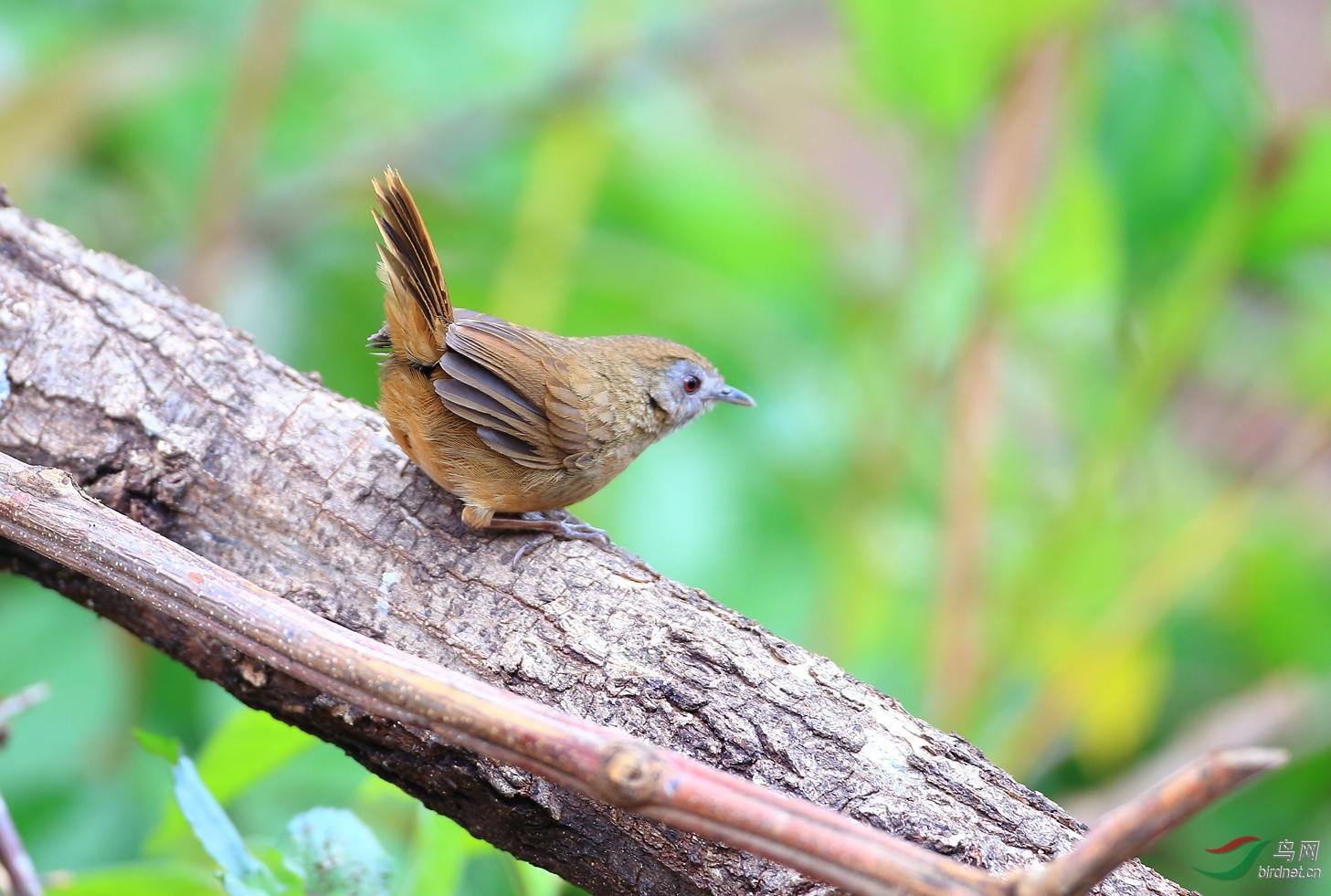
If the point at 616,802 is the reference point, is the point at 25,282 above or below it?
above

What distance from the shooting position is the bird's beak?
3322 millimetres

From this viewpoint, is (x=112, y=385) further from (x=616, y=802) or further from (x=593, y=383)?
(x=616, y=802)

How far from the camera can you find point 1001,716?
4.00m

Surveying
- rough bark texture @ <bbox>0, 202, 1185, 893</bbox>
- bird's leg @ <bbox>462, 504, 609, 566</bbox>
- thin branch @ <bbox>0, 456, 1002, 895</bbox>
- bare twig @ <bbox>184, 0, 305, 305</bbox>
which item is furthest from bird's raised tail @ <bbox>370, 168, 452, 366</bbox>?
bare twig @ <bbox>184, 0, 305, 305</bbox>

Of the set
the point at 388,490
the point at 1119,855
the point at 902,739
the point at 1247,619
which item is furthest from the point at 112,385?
the point at 1247,619

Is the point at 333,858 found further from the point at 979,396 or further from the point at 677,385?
the point at 979,396

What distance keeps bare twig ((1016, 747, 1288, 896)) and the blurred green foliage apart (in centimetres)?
128

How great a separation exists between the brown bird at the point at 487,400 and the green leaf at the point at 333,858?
24.0 inches

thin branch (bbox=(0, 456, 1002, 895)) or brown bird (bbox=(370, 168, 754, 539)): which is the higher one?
brown bird (bbox=(370, 168, 754, 539))

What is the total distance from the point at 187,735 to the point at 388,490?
210 centimetres

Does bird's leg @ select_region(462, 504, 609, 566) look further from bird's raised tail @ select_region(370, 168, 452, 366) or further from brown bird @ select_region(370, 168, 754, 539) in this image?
bird's raised tail @ select_region(370, 168, 452, 366)

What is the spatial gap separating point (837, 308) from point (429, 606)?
3.72 m

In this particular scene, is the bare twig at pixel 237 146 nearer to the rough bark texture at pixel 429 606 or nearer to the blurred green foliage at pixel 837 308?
the blurred green foliage at pixel 837 308

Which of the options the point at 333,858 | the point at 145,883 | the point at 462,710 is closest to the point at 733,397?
the point at 333,858
